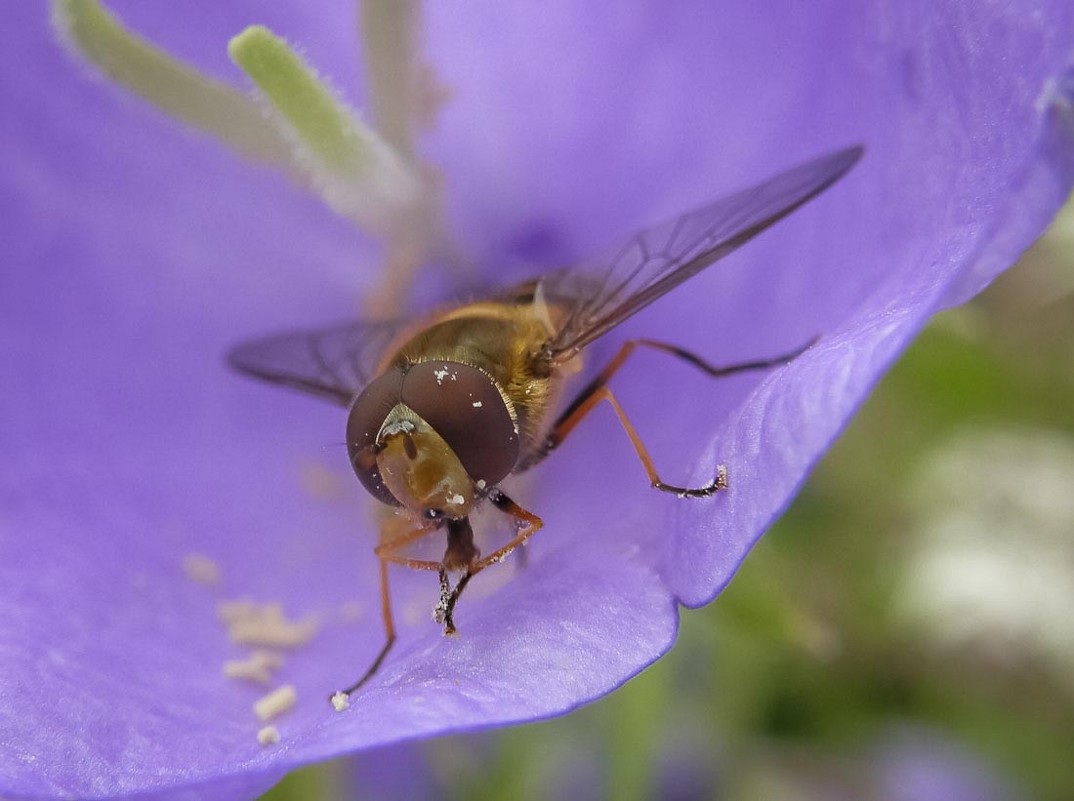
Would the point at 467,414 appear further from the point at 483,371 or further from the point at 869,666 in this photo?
the point at 869,666

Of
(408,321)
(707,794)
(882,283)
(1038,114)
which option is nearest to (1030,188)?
(1038,114)

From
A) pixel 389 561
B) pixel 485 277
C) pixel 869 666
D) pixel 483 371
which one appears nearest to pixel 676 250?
pixel 483 371

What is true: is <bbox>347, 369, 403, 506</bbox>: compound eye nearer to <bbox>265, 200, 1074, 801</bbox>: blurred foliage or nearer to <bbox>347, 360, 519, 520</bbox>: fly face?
<bbox>347, 360, 519, 520</bbox>: fly face

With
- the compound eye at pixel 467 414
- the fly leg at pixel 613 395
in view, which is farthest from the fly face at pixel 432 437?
the fly leg at pixel 613 395

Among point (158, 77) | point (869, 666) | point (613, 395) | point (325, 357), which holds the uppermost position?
point (158, 77)

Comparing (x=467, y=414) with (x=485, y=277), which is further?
(x=485, y=277)

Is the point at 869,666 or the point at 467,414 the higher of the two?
the point at 467,414

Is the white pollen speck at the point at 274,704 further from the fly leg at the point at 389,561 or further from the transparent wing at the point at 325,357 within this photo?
the transparent wing at the point at 325,357
